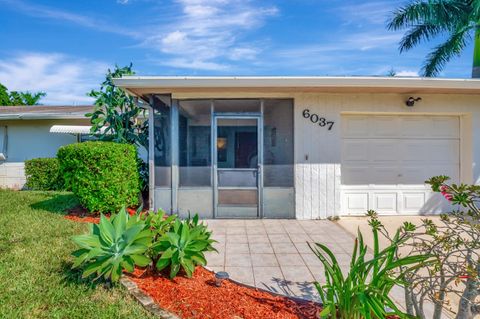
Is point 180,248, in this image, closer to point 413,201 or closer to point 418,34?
point 413,201

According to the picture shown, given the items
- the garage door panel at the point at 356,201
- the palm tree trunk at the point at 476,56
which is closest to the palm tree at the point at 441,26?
the palm tree trunk at the point at 476,56

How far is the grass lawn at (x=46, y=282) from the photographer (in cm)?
262

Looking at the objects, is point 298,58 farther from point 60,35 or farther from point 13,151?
point 13,151

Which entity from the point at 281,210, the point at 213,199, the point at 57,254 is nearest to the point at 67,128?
the point at 213,199

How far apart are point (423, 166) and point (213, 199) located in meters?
5.20

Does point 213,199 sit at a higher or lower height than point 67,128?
lower

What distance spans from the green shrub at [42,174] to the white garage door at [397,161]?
9338 mm

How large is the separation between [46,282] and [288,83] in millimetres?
4969

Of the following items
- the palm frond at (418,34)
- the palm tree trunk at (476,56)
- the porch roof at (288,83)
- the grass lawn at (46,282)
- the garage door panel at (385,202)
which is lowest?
the grass lawn at (46,282)

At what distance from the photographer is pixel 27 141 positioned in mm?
10336

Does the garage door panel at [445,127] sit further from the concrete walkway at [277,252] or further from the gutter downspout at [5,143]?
the gutter downspout at [5,143]

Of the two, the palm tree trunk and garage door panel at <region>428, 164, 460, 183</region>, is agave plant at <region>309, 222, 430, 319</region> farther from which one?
the palm tree trunk

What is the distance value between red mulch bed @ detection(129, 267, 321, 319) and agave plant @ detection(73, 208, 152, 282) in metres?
0.34

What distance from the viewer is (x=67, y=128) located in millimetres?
9523
